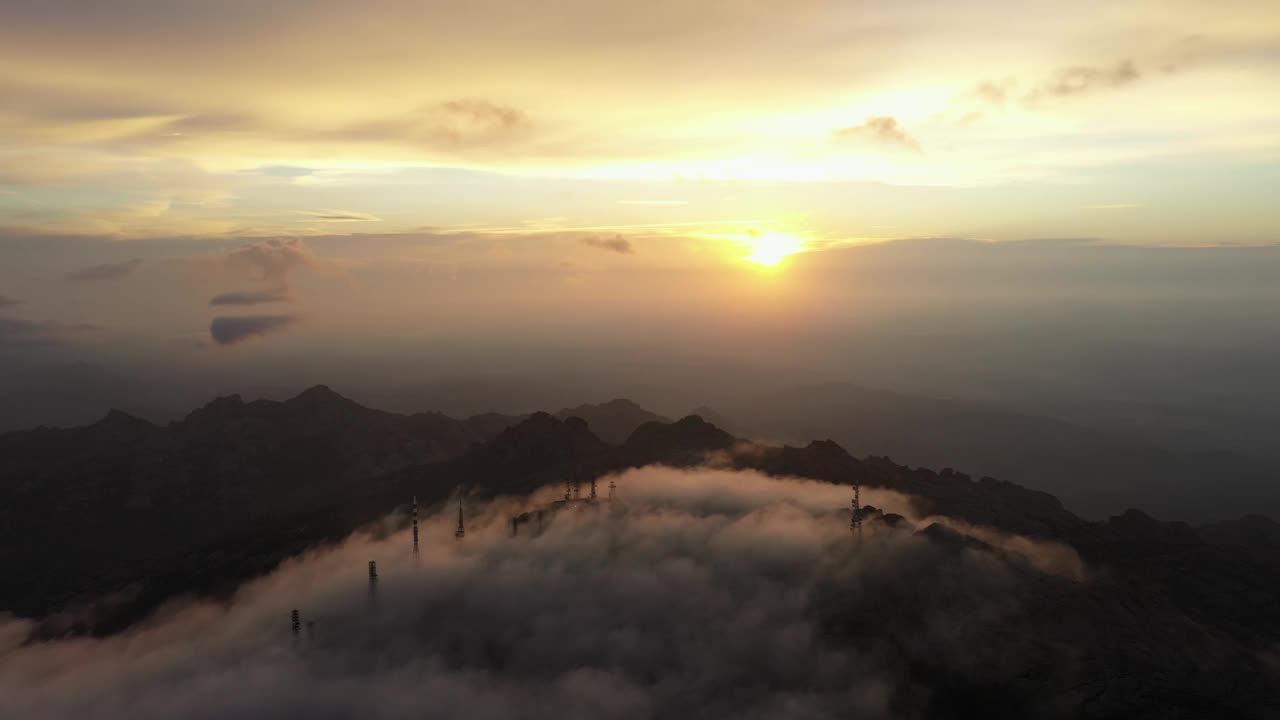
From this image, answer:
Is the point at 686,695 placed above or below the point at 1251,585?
below

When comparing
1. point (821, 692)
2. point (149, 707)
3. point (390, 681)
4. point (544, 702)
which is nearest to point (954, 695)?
point (821, 692)

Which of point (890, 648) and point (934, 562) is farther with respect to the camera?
point (934, 562)

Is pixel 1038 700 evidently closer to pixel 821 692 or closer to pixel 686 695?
pixel 821 692

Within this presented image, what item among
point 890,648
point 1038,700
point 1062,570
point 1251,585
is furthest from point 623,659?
point 1251,585

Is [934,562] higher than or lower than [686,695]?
higher

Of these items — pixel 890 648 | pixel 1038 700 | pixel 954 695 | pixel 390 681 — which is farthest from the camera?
pixel 390 681

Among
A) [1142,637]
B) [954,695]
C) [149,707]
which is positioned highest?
[1142,637]

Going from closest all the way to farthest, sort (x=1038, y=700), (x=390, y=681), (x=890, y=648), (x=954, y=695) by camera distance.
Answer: (x=1038, y=700), (x=954, y=695), (x=890, y=648), (x=390, y=681)

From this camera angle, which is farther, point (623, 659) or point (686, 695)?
point (623, 659)

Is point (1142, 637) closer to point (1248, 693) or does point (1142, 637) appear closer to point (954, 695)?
point (1248, 693)
